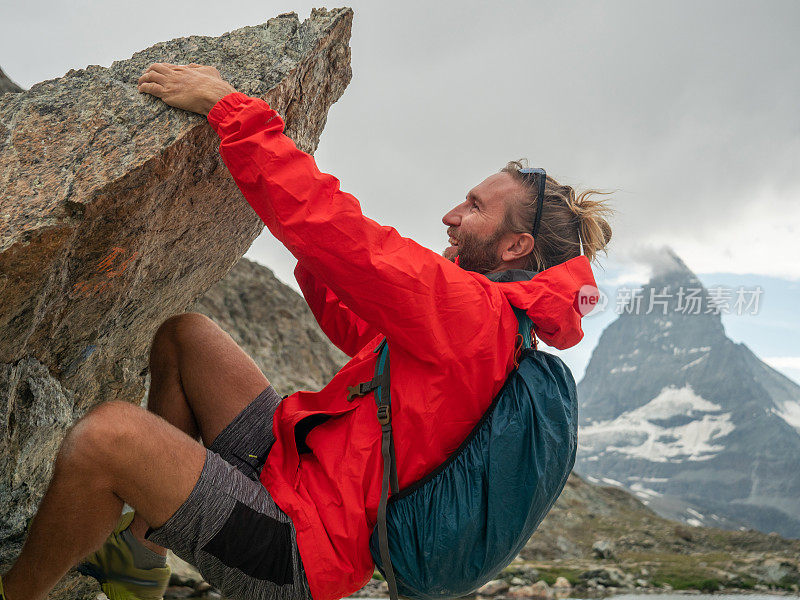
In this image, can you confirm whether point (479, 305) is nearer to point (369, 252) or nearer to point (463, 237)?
point (369, 252)

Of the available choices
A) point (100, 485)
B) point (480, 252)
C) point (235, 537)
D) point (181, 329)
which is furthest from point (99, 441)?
point (480, 252)

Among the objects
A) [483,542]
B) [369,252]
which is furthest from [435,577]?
[369,252]

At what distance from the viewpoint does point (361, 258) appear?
3467 millimetres

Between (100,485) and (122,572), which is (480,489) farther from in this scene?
(122,572)

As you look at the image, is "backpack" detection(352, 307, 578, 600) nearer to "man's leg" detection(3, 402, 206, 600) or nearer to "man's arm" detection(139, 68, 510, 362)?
"man's arm" detection(139, 68, 510, 362)

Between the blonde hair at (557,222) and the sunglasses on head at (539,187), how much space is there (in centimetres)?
3

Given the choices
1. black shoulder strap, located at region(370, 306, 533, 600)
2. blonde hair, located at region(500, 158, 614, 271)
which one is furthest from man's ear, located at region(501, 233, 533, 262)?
black shoulder strap, located at region(370, 306, 533, 600)

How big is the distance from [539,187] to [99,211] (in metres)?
2.94

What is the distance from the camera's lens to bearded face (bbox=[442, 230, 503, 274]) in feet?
15.4

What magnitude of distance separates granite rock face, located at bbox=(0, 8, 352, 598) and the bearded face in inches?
67.4

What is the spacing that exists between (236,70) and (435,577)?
3.66 m

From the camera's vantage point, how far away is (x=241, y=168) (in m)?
3.69

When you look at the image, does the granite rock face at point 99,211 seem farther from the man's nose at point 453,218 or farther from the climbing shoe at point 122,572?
the man's nose at point 453,218

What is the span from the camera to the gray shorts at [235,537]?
354 cm
